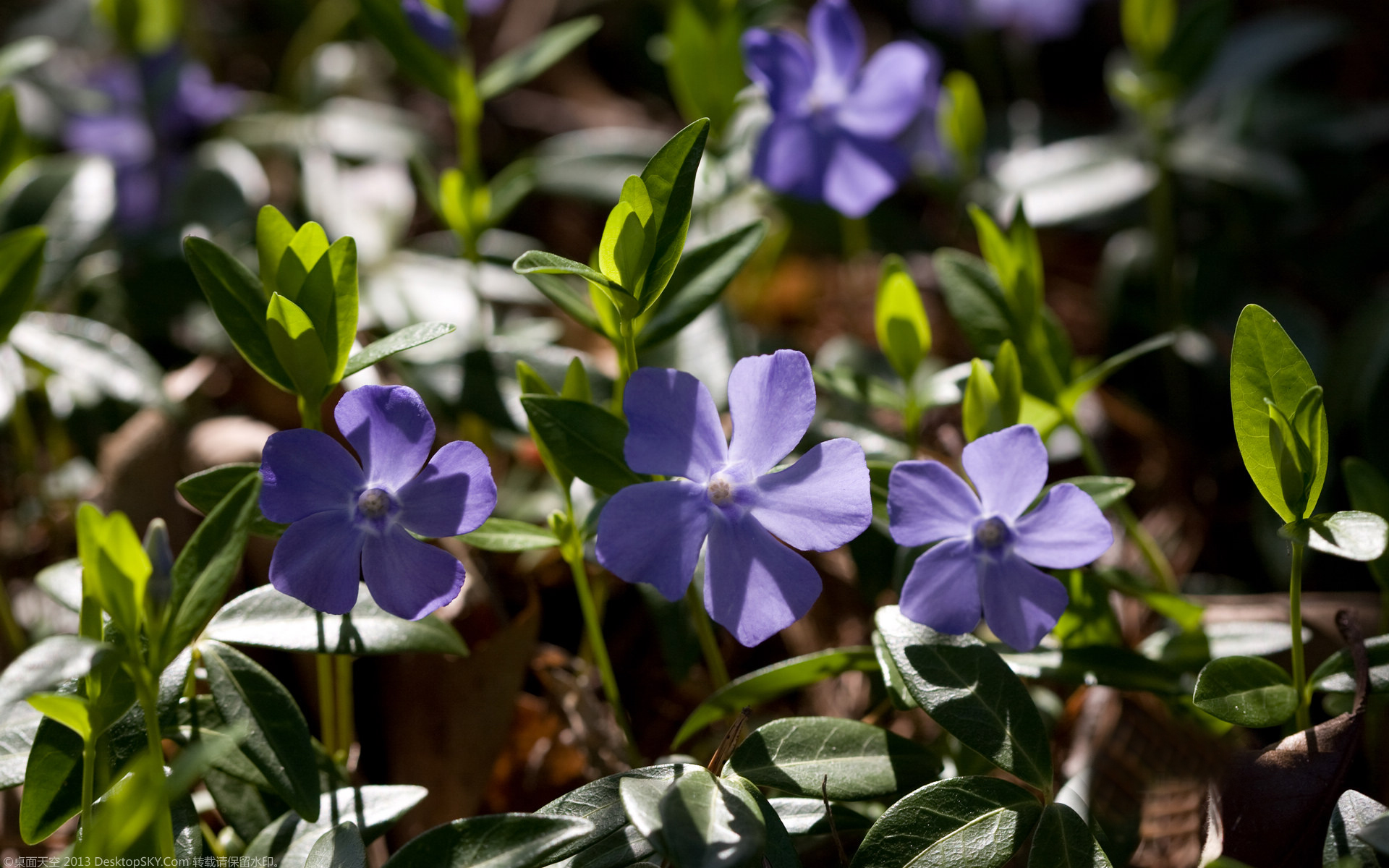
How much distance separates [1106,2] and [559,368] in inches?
96.1

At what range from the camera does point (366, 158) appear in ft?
7.89

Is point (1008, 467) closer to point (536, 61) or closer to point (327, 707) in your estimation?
point (327, 707)

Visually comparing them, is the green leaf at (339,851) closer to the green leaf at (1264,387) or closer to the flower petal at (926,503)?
the flower petal at (926,503)

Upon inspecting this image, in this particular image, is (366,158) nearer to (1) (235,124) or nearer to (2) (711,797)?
(1) (235,124)

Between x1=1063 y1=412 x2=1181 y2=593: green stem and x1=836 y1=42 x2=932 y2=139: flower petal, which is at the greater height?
x1=836 y1=42 x2=932 y2=139: flower petal

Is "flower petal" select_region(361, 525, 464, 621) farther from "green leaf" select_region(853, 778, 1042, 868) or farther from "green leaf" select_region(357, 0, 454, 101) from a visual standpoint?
"green leaf" select_region(357, 0, 454, 101)

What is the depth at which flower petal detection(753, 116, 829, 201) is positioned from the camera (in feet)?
5.80

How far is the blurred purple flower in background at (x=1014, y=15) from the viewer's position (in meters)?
2.69

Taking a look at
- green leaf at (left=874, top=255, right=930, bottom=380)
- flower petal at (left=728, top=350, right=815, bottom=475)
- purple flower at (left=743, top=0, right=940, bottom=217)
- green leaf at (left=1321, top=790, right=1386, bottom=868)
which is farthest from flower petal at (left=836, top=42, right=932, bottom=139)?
green leaf at (left=1321, top=790, right=1386, bottom=868)

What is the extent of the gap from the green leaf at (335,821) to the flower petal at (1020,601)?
0.69m

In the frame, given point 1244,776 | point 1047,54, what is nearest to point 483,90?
point 1244,776

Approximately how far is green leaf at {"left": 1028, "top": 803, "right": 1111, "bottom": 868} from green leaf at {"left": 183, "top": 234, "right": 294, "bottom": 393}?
3.28 feet

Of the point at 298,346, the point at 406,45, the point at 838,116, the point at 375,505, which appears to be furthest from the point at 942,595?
the point at 406,45

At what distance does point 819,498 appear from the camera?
3.75ft
